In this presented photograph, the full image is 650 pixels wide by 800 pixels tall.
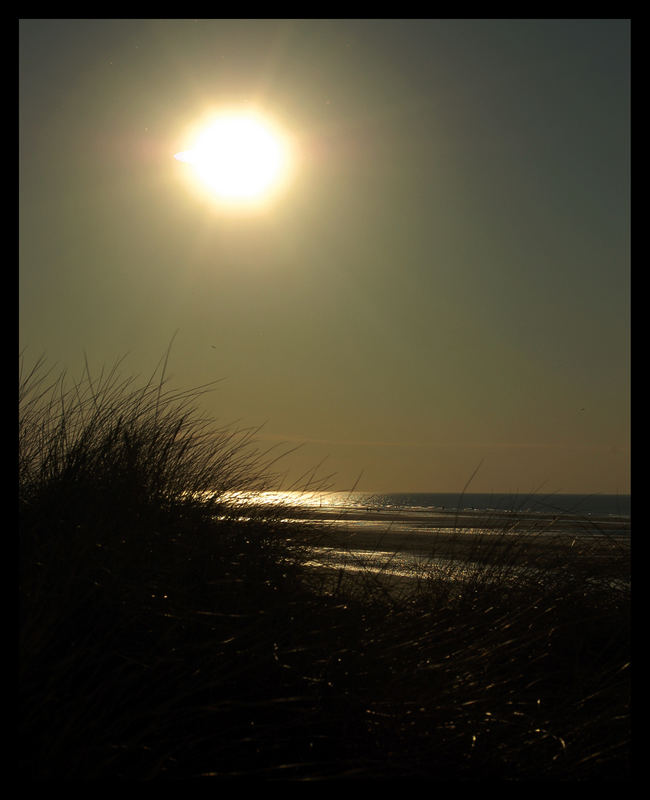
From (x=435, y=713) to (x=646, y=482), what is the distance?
116 centimetres

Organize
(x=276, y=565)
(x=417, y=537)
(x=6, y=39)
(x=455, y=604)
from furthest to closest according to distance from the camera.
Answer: (x=417, y=537) < (x=455, y=604) < (x=276, y=565) < (x=6, y=39)

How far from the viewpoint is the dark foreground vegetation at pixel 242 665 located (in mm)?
1928

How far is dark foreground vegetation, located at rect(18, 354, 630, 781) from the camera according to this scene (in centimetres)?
193

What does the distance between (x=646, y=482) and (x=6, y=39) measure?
7.75ft

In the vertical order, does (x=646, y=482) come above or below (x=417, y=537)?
above

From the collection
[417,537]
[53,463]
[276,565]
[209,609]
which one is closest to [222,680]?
[209,609]

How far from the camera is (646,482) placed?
1.95 m

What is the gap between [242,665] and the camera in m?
2.24

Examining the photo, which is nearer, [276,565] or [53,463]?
[276,565]

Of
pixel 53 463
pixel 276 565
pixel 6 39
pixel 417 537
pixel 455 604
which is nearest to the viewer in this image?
pixel 6 39
